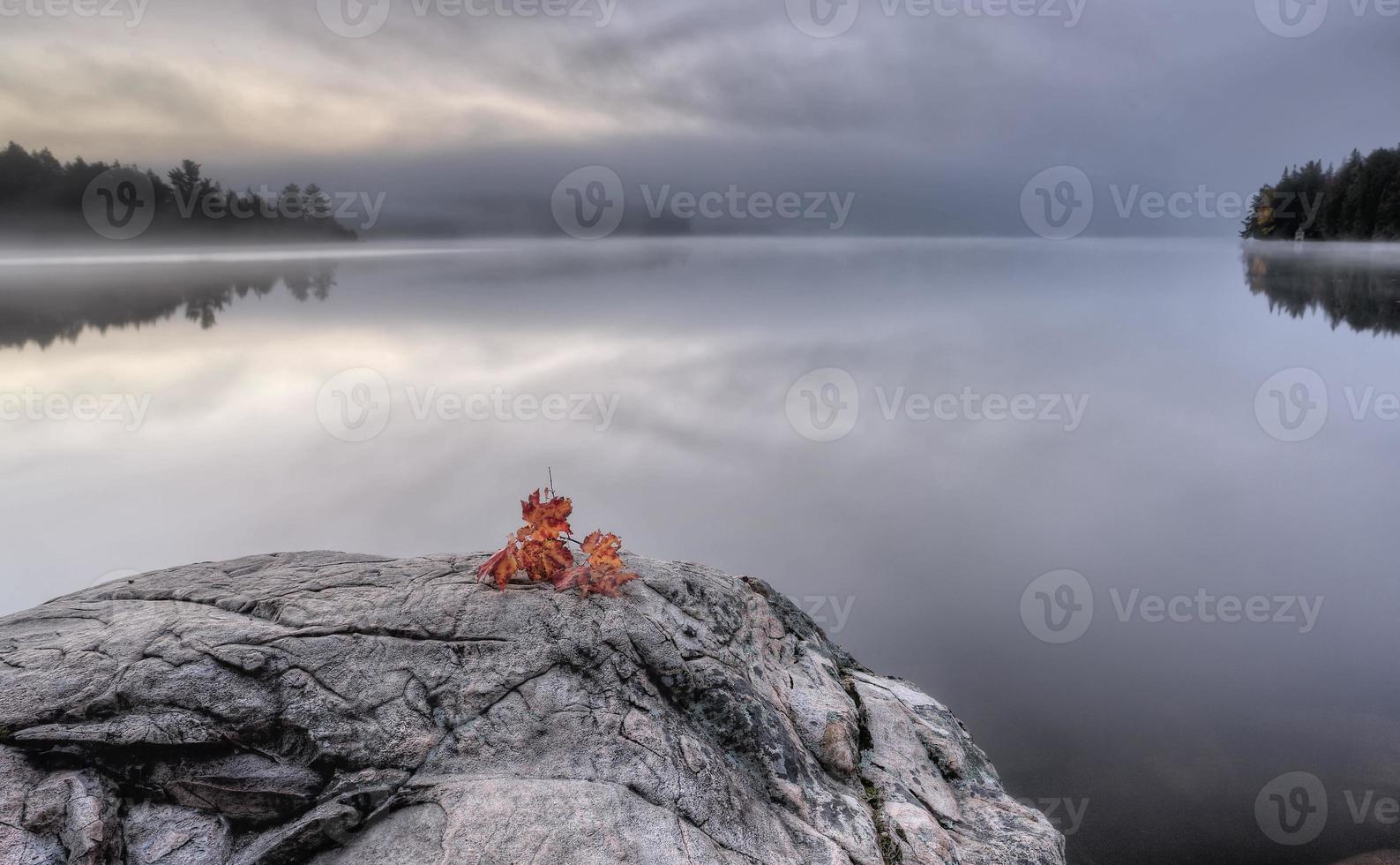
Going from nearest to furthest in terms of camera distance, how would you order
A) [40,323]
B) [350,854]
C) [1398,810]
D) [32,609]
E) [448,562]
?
[350,854] → [32,609] → [448,562] → [1398,810] → [40,323]

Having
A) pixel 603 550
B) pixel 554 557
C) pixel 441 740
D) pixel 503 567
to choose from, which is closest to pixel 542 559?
pixel 554 557

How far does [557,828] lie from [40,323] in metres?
72.9

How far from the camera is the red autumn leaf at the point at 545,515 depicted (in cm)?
601

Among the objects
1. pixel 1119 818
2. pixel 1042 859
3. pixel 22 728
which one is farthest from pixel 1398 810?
pixel 22 728

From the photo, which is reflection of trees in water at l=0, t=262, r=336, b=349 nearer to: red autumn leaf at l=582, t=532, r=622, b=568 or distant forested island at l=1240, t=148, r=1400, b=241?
red autumn leaf at l=582, t=532, r=622, b=568

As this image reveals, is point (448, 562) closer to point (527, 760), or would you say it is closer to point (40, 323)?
point (527, 760)

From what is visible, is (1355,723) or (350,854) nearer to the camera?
(350,854)

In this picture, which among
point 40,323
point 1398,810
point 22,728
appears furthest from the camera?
point 40,323

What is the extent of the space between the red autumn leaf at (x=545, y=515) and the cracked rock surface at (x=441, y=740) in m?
0.50

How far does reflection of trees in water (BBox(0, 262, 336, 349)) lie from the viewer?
55688 mm

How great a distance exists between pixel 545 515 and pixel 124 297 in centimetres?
9730

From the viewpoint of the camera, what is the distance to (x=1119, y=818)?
10.2 m

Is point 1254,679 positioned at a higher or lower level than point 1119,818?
higher

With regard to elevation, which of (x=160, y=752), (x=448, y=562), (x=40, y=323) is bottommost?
(x=40, y=323)
